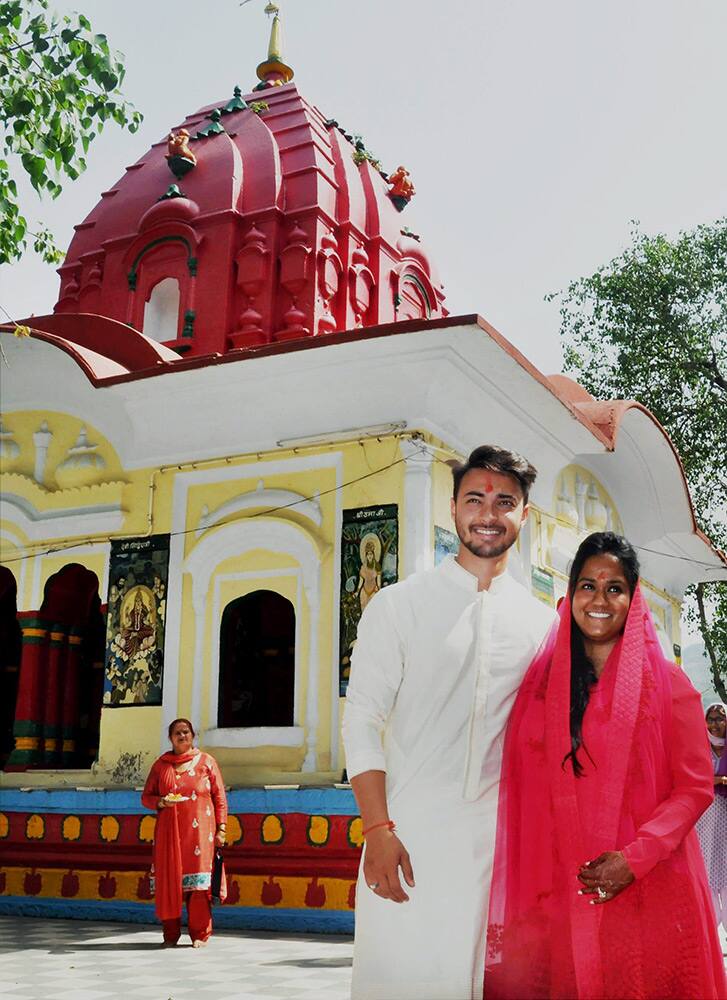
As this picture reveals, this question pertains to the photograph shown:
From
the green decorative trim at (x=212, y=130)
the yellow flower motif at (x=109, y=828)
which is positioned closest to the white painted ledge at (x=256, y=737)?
the yellow flower motif at (x=109, y=828)

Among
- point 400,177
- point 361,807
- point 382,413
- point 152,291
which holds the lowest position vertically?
point 361,807

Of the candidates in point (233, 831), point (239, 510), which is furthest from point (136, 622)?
point (233, 831)

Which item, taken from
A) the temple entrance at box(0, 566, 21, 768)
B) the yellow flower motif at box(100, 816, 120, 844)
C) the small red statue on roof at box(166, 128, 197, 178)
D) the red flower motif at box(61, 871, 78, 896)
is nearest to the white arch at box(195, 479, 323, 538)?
the yellow flower motif at box(100, 816, 120, 844)

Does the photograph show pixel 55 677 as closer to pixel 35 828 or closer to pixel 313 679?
pixel 35 828

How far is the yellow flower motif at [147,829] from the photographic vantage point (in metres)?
7.44

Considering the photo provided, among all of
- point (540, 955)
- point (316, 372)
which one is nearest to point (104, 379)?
point (316, 372)

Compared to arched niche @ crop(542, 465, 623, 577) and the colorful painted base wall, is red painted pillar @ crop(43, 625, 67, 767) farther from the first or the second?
arched niche @ crop(542, 465, 623, 577)

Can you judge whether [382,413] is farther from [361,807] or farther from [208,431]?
[361,807]

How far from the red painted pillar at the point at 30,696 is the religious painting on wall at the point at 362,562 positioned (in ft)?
9.36

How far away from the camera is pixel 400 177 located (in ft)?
39.4

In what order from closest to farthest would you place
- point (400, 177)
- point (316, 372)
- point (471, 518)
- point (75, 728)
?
point (471, 518), point (316, 372), point (75, 728), point (400, 177)

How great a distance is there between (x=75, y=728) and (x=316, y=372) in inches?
151

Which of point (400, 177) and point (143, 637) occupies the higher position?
point (400, 177)

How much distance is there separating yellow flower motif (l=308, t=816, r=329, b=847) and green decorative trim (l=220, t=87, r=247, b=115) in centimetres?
801
